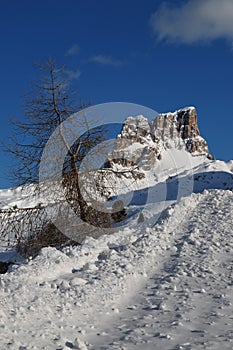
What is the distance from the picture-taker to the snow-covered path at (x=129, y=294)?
5.22 metres

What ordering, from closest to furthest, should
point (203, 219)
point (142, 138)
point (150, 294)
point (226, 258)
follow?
1. point (150, 294)
2. point (226, 258)
3. point (203, 219)
4. point (142, 138)

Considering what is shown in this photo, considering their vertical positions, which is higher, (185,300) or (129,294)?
(129,294)

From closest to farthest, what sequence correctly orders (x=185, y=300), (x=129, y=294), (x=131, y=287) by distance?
(x=185, y=300) → (x=129, y=294) → (x=131, y=287)

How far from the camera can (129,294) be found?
23.1ft

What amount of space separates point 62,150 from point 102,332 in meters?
6.76

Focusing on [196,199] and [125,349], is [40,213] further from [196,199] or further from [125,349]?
[125,349]

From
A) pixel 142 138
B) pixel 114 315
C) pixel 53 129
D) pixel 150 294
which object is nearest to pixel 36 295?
pixel 114 315

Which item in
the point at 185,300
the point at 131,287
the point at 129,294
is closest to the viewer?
the point at 185,300

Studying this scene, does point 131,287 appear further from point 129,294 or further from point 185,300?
point 185,300

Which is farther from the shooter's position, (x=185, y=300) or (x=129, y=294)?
(x=129, y=294)

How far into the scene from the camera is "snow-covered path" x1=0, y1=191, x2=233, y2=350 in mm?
5219

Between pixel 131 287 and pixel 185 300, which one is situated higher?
pixel 131 287

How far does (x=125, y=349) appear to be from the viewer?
16.2ft

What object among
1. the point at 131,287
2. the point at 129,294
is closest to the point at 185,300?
the point at 129,294
